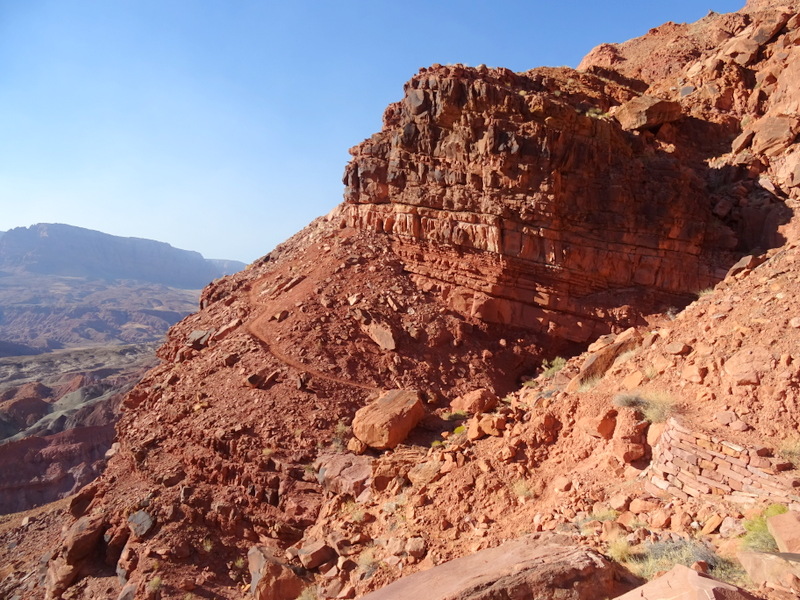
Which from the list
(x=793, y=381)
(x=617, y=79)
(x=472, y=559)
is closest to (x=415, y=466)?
(x=472, y=559)

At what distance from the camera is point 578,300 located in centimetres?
1602

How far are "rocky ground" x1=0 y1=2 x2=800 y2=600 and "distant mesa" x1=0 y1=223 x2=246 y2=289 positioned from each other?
140 metres

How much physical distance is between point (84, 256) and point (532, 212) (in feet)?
550

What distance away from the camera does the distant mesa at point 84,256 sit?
146 m

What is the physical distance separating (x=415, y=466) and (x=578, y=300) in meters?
8.48

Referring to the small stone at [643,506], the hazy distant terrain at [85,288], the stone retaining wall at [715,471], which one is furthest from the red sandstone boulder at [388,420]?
the hazy distant terrain at [85,288]

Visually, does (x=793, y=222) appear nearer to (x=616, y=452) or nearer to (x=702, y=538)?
(x=616, y=452)

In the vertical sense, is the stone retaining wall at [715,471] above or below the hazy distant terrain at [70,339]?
above

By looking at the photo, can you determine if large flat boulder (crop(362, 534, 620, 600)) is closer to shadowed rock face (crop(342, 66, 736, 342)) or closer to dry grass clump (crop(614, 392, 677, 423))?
dry grass clump (crop(614, 392, 677, 423))

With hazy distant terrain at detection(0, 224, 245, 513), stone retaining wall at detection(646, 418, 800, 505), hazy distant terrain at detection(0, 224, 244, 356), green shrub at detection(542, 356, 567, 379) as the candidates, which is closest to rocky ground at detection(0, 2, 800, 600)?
stone retaining wall at detection(646, 418, 800, 505)

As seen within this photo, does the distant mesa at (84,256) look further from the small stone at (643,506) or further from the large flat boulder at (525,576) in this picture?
the small stone at (643,506)

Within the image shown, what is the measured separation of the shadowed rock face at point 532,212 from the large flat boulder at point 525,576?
975cm

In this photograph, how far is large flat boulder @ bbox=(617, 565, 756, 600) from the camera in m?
4.02

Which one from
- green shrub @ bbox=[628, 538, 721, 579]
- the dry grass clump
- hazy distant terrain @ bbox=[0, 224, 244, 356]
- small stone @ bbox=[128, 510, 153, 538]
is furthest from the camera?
hazy distant terrain @ bbox=[0, 224, 244, 356]
